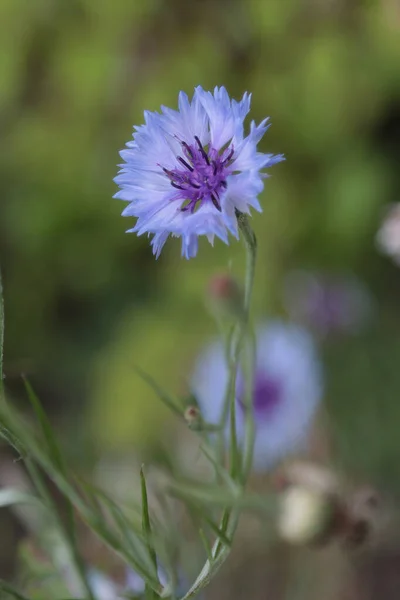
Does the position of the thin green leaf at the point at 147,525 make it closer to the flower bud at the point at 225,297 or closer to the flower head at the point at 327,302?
the flower bud at the point at 225,297

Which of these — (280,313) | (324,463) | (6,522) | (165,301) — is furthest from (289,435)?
(6,522)

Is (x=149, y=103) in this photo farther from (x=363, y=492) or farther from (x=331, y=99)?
(x=363, y=492)

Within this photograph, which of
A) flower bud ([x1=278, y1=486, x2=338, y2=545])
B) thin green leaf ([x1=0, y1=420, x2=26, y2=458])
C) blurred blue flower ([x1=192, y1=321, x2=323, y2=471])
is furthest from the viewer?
blurred blue flower ([x1=192, y1=321, x2=323, y2=471])

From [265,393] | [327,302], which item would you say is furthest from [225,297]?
[327,302]

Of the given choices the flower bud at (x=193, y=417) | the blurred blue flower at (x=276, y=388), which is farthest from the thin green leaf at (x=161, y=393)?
the blurred blue flower at (x=276, y=388)

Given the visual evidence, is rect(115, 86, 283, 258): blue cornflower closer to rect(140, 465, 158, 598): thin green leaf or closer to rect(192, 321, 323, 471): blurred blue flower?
rect(140, 465, 158, 598): thin green leaf

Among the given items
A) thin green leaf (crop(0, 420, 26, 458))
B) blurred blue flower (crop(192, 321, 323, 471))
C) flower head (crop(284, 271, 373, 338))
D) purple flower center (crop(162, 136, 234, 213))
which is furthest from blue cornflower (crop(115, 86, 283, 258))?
flower head (crop(284, 271, 373, 338))

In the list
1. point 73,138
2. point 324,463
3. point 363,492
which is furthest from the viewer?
point 73,138
